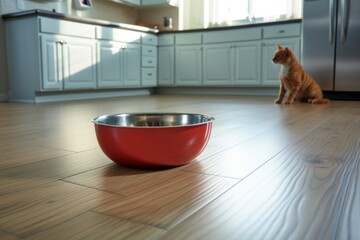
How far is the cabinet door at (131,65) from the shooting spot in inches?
177

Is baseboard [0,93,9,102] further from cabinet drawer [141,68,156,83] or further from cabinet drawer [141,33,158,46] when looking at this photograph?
cabinet drawer [141,33,158,46]

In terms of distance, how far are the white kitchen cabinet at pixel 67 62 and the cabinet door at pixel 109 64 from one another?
11 cm

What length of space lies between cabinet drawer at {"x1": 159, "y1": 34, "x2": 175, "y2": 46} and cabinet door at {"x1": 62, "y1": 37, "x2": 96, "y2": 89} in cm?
134

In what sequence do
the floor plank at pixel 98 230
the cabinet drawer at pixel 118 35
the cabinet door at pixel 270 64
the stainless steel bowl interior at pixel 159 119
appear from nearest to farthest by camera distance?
the floor plank at pixel 98 230 < the stainless steel bowl interior at pixel 159 119 < the cabinet drawer at pixel 118 35 < the cabinet door at pixel 270 64

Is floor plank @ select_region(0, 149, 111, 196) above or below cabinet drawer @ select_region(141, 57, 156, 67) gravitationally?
below

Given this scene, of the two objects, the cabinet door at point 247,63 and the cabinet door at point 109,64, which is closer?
the cabinet door at point 109,64

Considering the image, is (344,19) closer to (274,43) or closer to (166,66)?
(274,43)

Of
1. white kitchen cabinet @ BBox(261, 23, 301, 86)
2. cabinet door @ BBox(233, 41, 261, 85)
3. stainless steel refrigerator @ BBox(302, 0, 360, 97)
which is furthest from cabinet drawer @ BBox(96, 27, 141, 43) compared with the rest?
stainless steel refrigerator @ BBox(302, 0, 360, 97)

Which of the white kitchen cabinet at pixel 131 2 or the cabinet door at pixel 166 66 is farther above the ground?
the white kitchen cabinet at pixel 131 2

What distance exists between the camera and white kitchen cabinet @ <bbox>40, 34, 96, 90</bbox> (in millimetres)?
3504

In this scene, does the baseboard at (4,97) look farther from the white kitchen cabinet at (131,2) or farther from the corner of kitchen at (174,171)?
the white kitchen cabinet at (131,2)

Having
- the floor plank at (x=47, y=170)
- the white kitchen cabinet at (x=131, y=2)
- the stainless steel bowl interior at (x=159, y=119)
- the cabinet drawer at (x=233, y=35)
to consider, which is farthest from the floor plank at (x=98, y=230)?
the white kitchen cabinet at (x=131, y=2)

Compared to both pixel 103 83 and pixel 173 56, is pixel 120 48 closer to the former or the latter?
pixel 103 83

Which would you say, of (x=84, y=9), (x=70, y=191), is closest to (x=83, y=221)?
(x=70, y=191)
